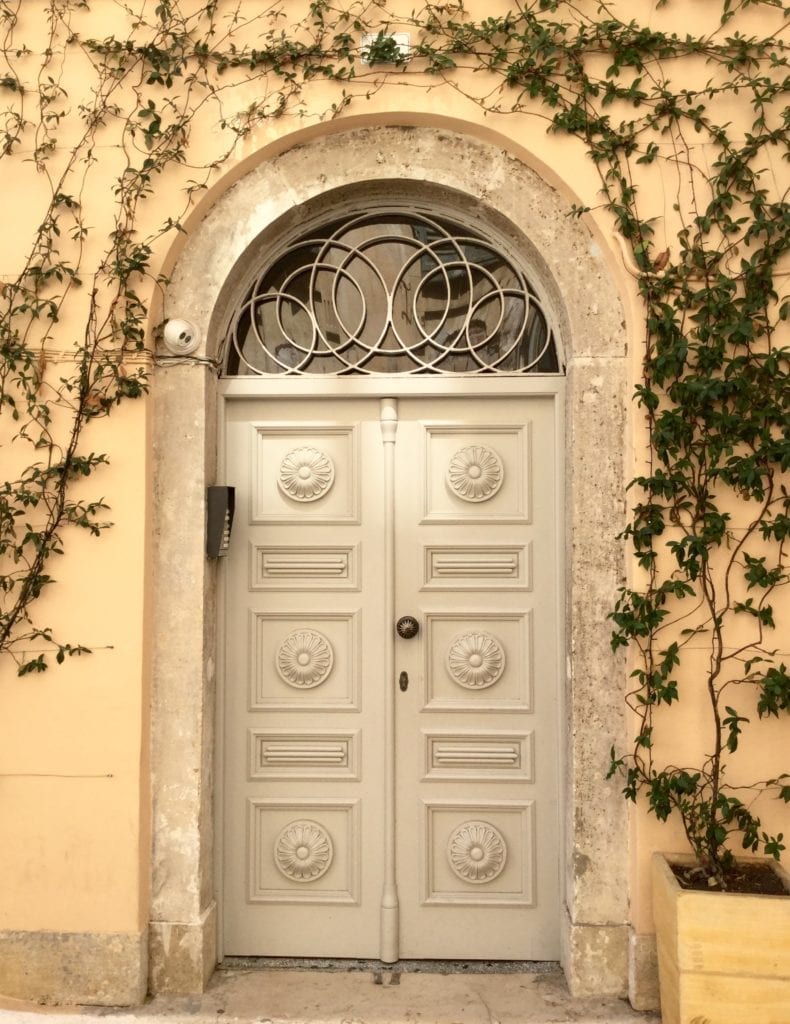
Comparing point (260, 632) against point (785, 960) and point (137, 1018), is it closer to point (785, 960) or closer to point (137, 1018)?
point (137, 1018)

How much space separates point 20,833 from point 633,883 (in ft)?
8.04

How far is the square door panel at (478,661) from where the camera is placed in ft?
11.7

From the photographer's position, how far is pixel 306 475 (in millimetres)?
3600

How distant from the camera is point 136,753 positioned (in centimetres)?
327

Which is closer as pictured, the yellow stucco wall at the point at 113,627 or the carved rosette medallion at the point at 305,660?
the yellow stucco wall at the point at 113,627

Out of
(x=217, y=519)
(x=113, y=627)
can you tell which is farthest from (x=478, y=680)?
(x=113, y=627)

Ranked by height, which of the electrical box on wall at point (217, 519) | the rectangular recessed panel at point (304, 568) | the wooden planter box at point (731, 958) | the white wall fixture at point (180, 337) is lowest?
the wooden planter box at point (731, 958)

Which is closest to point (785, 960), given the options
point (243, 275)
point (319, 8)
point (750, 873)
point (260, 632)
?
point (750, 873)

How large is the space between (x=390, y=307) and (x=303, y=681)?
5.54ft

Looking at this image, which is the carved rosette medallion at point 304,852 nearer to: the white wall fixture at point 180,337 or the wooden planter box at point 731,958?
the wooden planter box at point 731,958

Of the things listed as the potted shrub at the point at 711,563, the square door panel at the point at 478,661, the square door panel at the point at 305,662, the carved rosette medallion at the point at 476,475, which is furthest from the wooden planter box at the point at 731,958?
the carved rosette medallion at the point at 476,475

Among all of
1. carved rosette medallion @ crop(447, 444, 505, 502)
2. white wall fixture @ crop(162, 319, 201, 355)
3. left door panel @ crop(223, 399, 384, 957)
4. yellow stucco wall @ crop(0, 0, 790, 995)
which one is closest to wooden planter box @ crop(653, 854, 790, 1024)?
yellow stucco wall @ crop(0, 0, 790, 995)

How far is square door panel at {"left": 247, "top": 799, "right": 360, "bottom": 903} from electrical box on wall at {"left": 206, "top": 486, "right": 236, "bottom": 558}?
3.73 feet

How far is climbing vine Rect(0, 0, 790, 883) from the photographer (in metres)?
3.17
